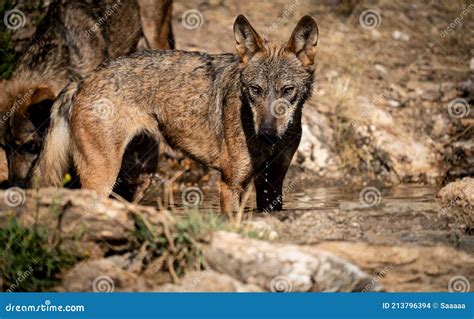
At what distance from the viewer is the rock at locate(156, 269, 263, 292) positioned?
549 cm

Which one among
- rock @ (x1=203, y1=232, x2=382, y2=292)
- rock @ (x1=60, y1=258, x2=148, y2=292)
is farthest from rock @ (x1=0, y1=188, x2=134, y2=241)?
rock @ (x1=203, y1=232, x2=382, y2=292)

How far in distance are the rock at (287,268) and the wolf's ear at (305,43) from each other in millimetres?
2170

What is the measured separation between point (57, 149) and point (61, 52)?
2.45m

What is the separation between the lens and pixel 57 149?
7699 mm

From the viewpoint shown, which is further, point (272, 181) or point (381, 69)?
point (381, 69)

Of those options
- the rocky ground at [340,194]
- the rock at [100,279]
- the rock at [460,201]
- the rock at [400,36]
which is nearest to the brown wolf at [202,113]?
the rocky ground at [340,194]

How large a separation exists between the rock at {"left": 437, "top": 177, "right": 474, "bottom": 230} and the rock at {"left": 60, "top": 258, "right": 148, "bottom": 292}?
3000 millimetres

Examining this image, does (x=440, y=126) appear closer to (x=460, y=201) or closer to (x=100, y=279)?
(x=460, y=201)

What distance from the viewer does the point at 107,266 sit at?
5.76 metres

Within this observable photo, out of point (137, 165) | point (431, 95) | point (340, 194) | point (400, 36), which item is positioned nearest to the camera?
point (137, 165)

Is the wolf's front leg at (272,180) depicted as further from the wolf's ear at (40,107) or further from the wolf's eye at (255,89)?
the wolf's ear at (40,107)

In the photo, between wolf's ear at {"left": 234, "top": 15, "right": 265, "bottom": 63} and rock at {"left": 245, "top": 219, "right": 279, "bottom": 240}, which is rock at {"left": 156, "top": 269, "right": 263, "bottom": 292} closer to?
rock at {"left": 245, "top": 219, "right": 279, "bottom": 240}

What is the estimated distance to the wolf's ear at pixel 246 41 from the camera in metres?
7.14

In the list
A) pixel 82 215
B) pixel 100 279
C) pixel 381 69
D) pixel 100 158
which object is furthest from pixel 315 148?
pixel 100 279
